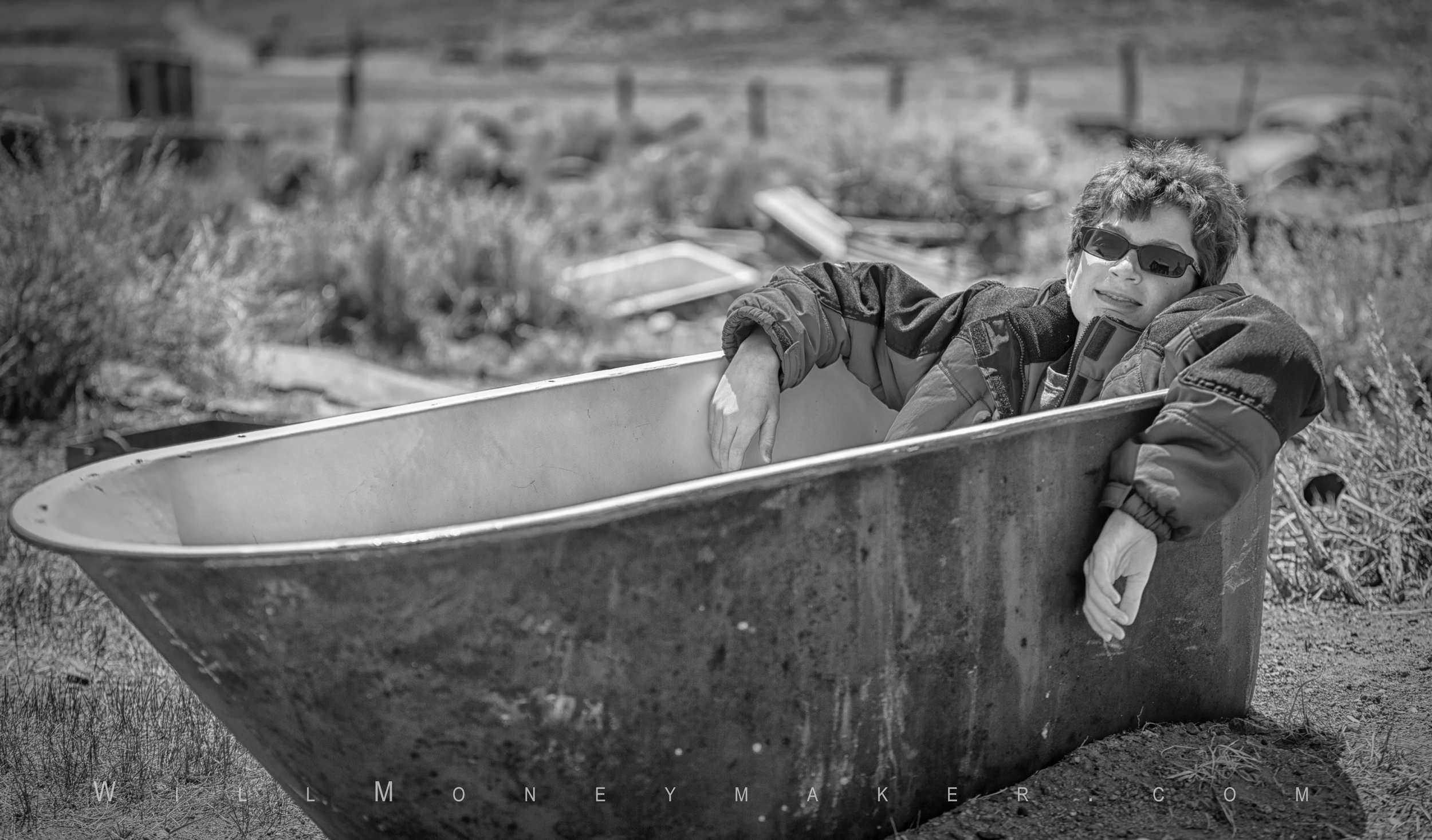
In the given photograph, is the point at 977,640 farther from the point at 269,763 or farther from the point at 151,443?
the point at 151,443

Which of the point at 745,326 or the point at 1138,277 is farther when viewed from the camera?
the point at 745,326

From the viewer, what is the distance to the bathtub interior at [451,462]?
1985 mm

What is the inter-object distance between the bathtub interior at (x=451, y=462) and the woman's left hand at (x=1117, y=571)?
0.82 m

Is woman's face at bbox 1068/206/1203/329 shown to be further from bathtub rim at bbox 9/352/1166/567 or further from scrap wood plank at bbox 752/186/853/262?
scrap wood plank at bbox 752/186/853/262

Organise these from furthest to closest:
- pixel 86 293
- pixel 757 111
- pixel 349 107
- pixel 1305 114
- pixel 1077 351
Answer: pixel 757 111 → pixel 349 107 → pixel 1305 114 → pixel 86 293 → pixel 1077 351

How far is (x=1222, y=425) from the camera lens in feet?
5.93

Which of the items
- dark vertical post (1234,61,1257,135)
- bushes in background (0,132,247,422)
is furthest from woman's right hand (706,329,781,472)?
dark vertical post (1234,61,1257,135)

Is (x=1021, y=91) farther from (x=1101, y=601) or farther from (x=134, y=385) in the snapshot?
(x=1101, y=601)

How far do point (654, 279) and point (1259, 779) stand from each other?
19.4 feet

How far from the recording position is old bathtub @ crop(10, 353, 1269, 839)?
5.27 ft

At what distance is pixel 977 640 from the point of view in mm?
1985

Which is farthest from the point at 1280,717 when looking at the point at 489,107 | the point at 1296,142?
the point at 489,107

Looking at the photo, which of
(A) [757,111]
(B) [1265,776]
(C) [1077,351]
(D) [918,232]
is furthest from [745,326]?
(A) [757,111]

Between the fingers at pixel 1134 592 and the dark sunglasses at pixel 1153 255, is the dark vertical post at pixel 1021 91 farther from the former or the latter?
the fingers at pixel 1134 592
